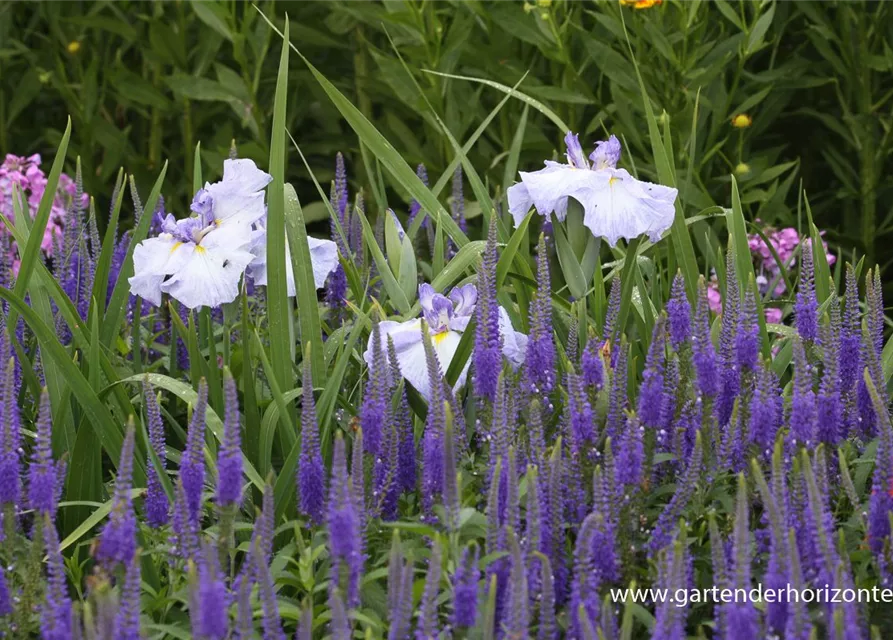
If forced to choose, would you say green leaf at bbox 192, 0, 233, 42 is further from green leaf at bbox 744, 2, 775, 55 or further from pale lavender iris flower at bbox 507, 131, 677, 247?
pale lavender iris flower at bbox 507, 131, 677, 247

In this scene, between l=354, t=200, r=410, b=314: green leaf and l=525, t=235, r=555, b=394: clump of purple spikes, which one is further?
l=354, t=200, r=410, b=314: green leaf

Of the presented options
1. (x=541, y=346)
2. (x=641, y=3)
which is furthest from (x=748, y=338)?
(x=641, y=3)

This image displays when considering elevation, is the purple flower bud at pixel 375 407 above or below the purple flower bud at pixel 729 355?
below

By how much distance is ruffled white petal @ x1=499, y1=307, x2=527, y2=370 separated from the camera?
1.88m

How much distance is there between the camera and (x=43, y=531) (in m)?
1.39

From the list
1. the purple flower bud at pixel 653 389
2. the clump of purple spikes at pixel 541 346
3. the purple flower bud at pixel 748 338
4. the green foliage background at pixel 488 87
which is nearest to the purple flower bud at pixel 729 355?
the purple flower bud at pixel 748 338

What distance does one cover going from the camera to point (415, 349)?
6.11 feet

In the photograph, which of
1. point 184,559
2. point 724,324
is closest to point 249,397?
point 184,559

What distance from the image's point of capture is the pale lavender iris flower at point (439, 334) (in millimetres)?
1837

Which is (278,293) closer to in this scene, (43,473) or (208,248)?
(208,248)

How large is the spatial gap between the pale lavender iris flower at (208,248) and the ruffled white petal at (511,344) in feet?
1.38

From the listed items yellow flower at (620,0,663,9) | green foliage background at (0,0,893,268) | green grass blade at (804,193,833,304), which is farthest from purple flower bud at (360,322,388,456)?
yellow flower at (620,0,663,9)

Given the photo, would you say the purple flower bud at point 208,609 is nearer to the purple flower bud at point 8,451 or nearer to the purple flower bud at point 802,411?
the purple flower bud at point 8,451

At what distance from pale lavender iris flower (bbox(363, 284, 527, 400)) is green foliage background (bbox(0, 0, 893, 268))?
1.38m
